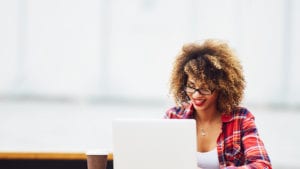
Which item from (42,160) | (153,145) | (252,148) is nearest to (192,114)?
(252,148)

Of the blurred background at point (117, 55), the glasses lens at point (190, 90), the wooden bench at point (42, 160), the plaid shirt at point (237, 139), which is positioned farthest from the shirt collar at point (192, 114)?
the wooden bench at point (42, 160)

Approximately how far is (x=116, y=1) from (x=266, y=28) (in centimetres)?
93

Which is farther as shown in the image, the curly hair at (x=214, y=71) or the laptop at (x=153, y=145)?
the curly hair at (x=214, y=71)

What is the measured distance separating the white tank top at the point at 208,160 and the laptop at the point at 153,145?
462 mm

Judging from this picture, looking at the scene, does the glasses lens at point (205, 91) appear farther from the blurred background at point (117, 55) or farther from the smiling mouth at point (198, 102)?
the blurred background at point (117, 55)

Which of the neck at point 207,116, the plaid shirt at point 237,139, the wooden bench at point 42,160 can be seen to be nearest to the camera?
the plaid shirt at point 237,139

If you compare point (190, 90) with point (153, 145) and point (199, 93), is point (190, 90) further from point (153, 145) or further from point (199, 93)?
point (153, 145)

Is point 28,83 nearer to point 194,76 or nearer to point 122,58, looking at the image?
point 122,58

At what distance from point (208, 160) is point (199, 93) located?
0.30 meters

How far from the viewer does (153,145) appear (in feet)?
4.06

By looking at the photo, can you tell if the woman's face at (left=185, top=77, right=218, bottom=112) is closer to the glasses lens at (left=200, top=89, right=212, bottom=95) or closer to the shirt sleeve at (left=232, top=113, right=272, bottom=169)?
the glasses lens at (left=200, top=89, right=212, bottom=95)

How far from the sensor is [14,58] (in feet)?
7.63

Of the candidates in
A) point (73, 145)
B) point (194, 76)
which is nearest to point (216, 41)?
point (194, 76)

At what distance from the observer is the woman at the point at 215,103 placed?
1.69 m
